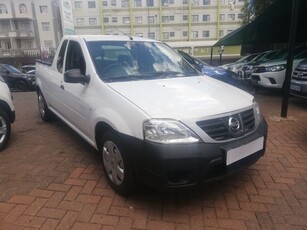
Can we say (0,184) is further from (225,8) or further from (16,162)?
(225,8)

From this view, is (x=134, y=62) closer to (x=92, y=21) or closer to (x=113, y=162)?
(x=113, y=162)

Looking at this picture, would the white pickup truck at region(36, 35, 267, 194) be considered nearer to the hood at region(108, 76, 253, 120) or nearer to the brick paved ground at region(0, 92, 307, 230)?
the hood at region(108, 76, 253, 120)

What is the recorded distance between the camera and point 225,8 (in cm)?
4941

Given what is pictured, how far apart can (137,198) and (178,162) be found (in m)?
0.84

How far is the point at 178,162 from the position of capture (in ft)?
7.88

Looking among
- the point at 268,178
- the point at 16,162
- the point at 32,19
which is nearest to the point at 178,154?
the point at 268,178

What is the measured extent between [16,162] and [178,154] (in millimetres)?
2687

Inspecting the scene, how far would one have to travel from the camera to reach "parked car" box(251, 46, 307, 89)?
7918 mm

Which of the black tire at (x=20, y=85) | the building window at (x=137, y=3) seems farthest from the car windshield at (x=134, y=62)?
the building window at (x=137, y=3)

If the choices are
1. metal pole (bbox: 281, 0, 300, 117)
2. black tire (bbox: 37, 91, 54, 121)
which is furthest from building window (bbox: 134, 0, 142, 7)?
metal pole (bbox: 281, 0, 300, 117)

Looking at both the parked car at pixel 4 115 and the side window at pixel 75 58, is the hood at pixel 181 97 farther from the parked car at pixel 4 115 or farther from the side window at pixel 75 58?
the parked car at pixel 4 115

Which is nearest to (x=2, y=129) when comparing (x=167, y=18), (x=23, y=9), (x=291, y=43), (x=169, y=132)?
(x=169, y=132)

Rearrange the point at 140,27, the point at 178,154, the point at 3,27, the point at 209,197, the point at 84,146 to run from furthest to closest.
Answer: the point at 140,27, the point at 3,27, the point at 84,146, the point at 209,197, the point at 178,154

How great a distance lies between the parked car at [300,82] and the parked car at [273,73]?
887mm
